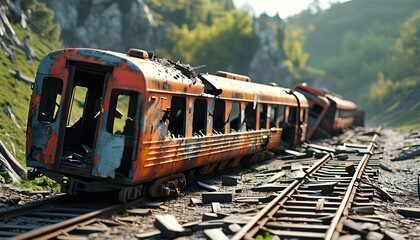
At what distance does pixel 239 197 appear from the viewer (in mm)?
11539

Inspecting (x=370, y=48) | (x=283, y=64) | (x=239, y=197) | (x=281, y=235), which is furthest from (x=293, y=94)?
(x=370, y=48)

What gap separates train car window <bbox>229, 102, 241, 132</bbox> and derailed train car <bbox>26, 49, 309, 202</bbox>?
1.23 m

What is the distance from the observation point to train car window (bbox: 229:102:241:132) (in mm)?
15156

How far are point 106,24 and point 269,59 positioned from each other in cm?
3585

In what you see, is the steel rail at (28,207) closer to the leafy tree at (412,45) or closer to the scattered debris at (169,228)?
the scattered debris at (169,228)

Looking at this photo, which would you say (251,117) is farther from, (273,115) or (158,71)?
(158,71)

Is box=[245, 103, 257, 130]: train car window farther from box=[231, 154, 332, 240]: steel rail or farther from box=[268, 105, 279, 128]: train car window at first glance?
box=[231, 154, 332, 240]: steel rail

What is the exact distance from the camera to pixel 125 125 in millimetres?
11023

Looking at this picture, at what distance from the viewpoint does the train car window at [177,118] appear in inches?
470

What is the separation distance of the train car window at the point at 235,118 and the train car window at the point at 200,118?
1815 mm

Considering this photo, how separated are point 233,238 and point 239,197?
13.9 feet

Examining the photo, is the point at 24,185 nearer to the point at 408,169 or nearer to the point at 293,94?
the point at 408,169

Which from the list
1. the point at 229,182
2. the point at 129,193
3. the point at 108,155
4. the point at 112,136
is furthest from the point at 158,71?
the point at 229,182

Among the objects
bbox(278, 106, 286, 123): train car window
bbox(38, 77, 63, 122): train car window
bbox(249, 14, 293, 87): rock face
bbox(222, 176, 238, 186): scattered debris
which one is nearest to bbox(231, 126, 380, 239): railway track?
bbox(222, 176, 238, 186): scattered debris
